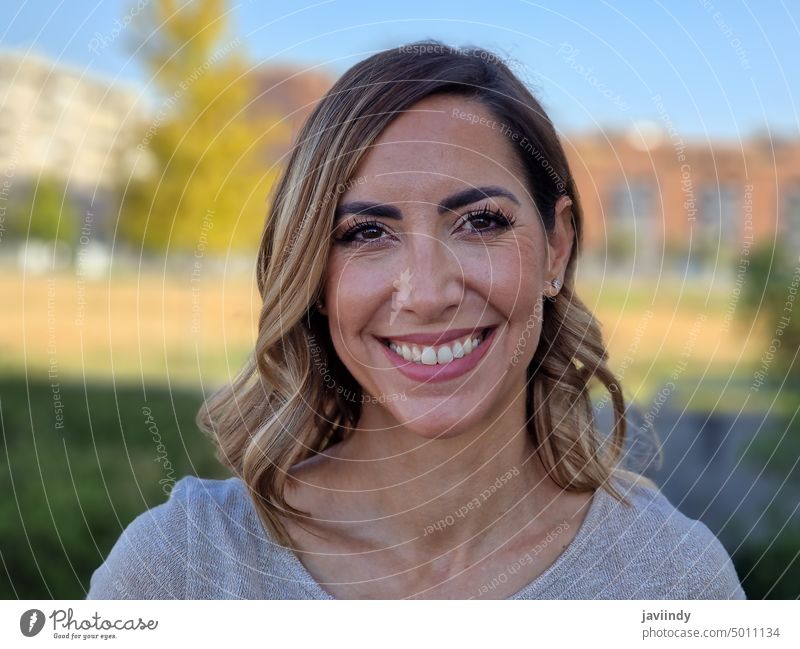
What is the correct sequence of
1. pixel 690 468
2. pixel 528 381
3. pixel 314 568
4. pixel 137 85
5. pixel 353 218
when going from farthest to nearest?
pixel 690 468
pixel 137 85
pixel 528 381
pixel 314 568
pixel 353 218

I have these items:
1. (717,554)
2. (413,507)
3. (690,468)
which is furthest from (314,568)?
(690,468)

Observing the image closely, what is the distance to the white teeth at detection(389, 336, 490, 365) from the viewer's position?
5.71 ft

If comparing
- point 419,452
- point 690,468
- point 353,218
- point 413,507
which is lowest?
point 690,468

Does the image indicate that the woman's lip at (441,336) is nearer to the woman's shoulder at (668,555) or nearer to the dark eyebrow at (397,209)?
the dark eyebrow at (397,209)

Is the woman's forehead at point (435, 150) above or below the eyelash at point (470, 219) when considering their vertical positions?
above

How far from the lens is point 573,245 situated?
6.49 feet

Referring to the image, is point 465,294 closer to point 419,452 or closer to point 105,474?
point 419,452

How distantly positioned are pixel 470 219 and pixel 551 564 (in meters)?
0.72

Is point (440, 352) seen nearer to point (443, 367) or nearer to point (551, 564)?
point (443, 367)

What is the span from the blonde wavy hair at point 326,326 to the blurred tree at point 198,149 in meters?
1.73

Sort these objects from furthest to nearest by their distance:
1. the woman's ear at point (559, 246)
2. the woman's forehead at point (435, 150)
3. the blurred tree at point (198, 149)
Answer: the blurred tree at point (198, 149) < the woman's ear at point (559, 246) < the woman's forehead at point (435, 150)

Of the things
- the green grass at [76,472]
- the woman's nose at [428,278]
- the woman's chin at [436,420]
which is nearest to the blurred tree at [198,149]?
the green grass at [76,472]

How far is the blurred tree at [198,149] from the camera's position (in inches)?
142
